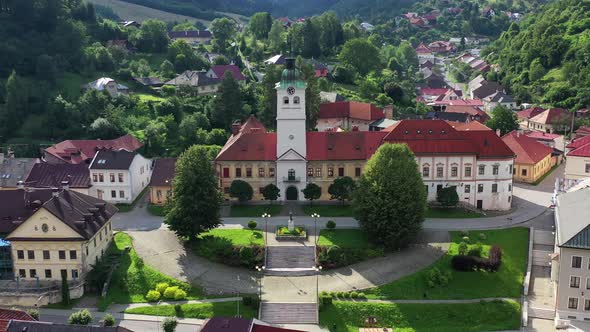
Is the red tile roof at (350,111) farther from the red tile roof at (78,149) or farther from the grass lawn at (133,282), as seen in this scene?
the grass lawn at (133,282)

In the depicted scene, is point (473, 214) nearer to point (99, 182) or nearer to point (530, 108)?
point (99, 182)

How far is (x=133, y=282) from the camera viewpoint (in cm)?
5994

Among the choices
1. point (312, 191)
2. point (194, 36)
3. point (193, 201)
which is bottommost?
point (312, 191)

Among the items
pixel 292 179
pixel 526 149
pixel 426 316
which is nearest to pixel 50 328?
pixel 426 316

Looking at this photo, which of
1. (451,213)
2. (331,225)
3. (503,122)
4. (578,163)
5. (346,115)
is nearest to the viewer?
(331,225)

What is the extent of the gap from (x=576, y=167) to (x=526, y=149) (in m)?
10.4

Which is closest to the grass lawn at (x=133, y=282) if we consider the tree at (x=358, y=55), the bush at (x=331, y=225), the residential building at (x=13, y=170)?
the bush at (x=331, y=225)

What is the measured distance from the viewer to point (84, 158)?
86188 millimetres

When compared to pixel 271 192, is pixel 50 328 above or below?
below

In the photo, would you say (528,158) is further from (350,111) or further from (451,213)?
(350,111)

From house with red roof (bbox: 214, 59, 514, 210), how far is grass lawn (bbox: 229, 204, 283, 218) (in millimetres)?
2492

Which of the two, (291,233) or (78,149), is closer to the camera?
(291,233)

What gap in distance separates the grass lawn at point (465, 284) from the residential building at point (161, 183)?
30.3m

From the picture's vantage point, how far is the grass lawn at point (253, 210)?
2904 inches
